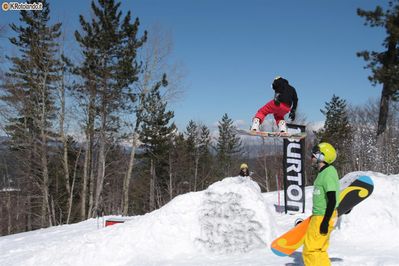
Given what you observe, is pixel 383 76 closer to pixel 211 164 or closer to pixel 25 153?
pixel 25 153

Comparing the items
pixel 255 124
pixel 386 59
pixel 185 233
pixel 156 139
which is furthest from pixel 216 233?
pixel 156 139

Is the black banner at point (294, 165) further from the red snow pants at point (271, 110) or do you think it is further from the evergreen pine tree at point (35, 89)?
the evergreen pine tree at point (35, 89)

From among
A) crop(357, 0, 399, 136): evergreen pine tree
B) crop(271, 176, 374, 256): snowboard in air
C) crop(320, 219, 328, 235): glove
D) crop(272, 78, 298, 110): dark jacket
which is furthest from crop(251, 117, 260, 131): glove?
crop(357, 0, 399, 136): evergreen pine tree

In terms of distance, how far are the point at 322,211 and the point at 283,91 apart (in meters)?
3.86

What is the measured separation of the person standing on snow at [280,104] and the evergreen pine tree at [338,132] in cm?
3175

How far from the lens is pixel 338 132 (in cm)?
4475

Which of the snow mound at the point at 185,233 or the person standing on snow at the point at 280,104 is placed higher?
the person standing on snow at the point at 280,104

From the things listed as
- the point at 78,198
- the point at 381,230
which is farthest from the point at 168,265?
the point at 78,198

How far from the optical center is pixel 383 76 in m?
16.3

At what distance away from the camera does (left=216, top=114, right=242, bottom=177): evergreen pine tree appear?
188 ft

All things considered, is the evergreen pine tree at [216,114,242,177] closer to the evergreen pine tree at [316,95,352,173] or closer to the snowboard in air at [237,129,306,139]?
the evergreen pine tree at [316,95,352,173]

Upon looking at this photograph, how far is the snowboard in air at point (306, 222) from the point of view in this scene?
18.5 ft

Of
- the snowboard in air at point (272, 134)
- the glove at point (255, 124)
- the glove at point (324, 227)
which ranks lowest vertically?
the glove at point (324, 227)

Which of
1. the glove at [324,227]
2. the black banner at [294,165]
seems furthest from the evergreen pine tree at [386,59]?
the glove at [324,227]
